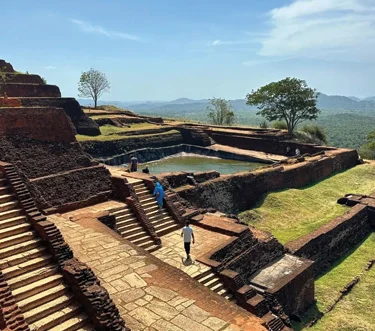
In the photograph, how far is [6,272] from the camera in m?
6.11

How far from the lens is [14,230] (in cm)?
686

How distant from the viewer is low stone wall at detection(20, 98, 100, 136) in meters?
25.5

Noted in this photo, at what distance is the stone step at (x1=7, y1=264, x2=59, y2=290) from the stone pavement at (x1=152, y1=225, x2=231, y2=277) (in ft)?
10.1

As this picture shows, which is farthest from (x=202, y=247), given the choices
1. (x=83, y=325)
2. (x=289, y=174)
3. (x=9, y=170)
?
(x=289, y=174)

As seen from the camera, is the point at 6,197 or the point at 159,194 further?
the point at 159,194

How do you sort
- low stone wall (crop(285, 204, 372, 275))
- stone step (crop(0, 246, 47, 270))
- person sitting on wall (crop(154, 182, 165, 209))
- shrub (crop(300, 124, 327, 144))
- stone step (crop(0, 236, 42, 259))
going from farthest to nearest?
shrub (crop(300, 124, 327, 144))
low stone wall (crop(285, 204, 372, 275))
person sitting on wall (crop(154, 182, 165, 209))
stone step (crop(0, 236, 42, 259))
stone step (crop(0, 246, 47, 270))

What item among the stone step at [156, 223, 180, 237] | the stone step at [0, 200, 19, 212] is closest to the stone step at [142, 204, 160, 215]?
the stone step at [156, 223, 180, 237]

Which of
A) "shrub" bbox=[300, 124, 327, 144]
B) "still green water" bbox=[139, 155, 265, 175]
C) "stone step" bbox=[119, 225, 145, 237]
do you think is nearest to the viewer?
"stone step" bbox=[119, 225, 145, 237]

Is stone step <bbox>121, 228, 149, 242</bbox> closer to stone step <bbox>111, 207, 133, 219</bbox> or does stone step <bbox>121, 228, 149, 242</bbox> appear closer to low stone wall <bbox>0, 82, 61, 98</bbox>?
stone step <bbox>111, 207, 133, 219</bbox>

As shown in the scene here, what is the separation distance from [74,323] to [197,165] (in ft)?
59.7

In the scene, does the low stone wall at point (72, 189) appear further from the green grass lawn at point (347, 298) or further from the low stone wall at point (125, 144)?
the low stone wall at point (125, 144)

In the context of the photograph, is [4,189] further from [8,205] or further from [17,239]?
[17,239]

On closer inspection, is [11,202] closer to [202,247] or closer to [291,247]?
[202,247]

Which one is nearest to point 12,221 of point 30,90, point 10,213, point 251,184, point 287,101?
point 10,213
